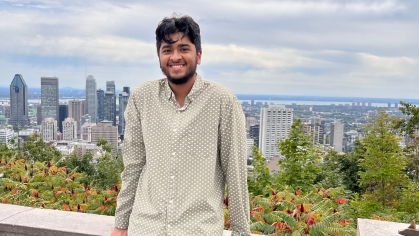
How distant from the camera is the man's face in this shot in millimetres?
1903

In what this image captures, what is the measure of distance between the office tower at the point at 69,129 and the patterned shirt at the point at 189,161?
14.0 m

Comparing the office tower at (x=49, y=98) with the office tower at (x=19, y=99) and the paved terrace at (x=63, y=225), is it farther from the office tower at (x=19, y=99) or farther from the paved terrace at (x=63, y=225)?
the paved terrace at (x=63, y=225)

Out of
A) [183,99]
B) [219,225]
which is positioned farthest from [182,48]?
[219,225]

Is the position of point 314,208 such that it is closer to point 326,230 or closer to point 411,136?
point 326,230

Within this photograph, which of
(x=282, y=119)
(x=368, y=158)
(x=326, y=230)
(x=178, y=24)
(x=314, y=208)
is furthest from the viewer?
(x=282, y=119)

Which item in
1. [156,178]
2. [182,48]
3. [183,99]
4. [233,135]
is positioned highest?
[182,48]

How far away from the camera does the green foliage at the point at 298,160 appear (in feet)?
21.5

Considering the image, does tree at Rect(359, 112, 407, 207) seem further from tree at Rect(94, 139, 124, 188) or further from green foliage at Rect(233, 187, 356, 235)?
tree at Rect(94, 139, 124, 188)

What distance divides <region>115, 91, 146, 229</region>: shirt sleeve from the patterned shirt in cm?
2

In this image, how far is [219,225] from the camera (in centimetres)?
201

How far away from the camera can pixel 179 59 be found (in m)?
1.91

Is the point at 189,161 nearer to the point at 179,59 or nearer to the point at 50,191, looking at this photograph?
the point at 179,59

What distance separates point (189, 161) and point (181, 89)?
34cm

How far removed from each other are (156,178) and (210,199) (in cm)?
27
